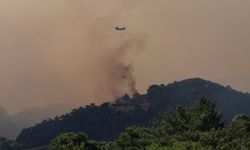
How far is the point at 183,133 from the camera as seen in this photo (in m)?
99.6

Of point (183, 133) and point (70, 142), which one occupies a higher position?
point (70, 142)

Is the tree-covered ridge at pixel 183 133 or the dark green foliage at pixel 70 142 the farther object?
the dark green foliage at pixel 70 142

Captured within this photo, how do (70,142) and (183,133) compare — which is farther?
(70,142)

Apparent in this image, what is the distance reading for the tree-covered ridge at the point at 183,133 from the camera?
8912 centimetres

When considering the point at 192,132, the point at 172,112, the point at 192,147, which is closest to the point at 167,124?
the point at 172,112

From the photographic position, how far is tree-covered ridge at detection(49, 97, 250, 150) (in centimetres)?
8912

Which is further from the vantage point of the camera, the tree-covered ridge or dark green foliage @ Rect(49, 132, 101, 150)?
dark green foliage @ Rect(49, 132, 101, 150)

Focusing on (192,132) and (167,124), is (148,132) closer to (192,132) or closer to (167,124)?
(167,124)

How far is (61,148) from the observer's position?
113125mm

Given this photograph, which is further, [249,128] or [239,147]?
[249,128]

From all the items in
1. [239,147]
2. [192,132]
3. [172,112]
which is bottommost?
[239,147]

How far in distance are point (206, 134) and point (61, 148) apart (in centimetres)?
3630

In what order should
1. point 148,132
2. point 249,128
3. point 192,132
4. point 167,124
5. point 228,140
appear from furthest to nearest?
point 148,132, point 167,124, point 249,128, point 192,132, point 228,140

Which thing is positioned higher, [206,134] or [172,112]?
[172,112]
